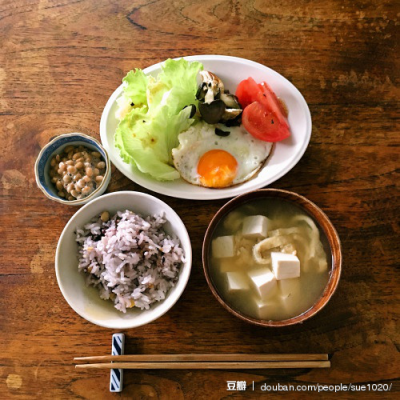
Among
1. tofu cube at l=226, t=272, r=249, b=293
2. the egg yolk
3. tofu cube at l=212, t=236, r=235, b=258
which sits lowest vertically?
tofu cube at l=226, t=272, r=249, b=293

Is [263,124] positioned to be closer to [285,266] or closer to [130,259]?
[285,266]

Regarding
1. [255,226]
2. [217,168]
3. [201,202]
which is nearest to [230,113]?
[217,168]

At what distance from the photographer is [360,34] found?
240 centimetres

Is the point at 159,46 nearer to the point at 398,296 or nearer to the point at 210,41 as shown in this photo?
the point at 210,41

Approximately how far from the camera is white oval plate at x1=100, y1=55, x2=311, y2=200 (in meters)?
2.12

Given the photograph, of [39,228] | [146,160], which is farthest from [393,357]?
[39,228]

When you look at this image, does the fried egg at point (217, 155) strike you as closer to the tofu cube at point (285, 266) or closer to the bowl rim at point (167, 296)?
→ the bowl rim at point (167, 296)

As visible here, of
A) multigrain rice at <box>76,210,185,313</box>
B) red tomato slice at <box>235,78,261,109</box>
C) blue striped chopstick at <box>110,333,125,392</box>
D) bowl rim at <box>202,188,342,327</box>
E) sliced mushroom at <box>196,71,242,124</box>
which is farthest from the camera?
red tomato slice at <box>235,78,261,109</box>

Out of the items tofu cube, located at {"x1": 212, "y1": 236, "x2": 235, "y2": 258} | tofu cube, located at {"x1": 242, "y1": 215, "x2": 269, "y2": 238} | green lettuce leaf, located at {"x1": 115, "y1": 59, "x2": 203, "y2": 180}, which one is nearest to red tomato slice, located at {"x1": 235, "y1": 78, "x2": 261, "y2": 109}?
green lettuce leaf, located at {"x1": 115, "y1": 59, "x2": 203, "y2": 180}

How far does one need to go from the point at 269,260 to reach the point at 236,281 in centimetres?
19

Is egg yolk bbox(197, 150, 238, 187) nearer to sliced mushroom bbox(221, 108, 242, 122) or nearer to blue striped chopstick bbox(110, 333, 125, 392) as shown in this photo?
sliced mushroom bbox(221, 108, 242, 122)

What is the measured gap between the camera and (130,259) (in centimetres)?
188

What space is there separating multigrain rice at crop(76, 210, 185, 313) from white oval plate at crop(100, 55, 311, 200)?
0.79 feet

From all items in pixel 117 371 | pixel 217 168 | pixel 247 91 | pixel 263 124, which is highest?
pixel 247 91
